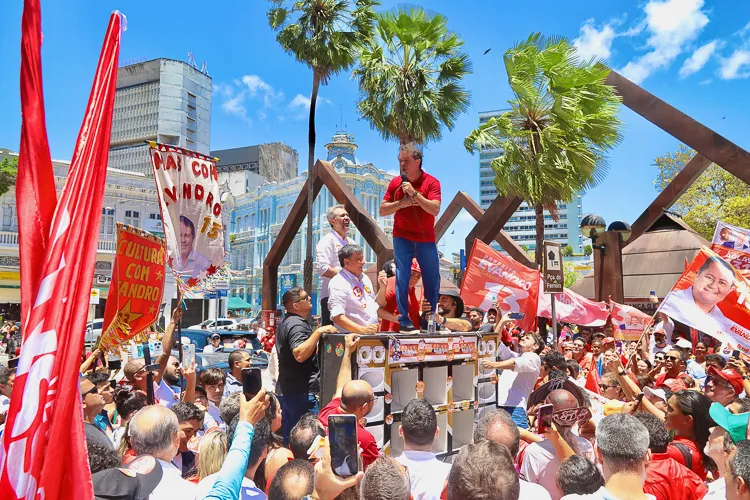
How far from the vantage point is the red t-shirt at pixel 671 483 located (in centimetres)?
310

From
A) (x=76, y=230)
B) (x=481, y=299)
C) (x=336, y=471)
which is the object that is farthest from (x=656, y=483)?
(x=481, y=299)

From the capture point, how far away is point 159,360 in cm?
579

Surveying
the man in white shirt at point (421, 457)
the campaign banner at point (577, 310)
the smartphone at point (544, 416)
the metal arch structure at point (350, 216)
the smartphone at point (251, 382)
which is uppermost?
the metal arch structure at point (350, 216)

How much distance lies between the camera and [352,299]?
5.10 m

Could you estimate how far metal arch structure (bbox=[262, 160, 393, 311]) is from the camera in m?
13.6

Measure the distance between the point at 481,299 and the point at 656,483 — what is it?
327 inches

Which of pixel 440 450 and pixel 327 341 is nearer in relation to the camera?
pixel 327 341

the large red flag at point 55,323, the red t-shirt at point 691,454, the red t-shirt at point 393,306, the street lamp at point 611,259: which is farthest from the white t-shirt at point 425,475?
the street lamp at point 611,259

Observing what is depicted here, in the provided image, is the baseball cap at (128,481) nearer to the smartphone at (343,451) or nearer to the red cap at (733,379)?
the smartphone at (343,451)

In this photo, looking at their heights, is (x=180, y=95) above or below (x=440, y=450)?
above

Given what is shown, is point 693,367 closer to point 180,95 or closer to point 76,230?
point 76,230

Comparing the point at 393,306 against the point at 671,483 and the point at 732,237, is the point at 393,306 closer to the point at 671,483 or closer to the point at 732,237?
the point at 671,483

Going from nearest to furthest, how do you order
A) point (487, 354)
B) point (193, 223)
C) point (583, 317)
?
point (487, 354), point (193, 223), point (583, 317)

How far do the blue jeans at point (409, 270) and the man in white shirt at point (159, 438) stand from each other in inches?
108
